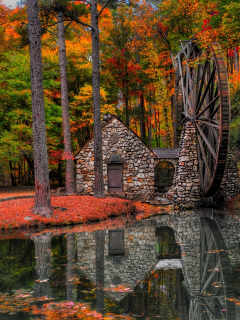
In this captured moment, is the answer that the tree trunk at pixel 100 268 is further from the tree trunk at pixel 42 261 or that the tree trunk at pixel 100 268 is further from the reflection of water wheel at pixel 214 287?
the reflection of water wheel at pixel 214 287

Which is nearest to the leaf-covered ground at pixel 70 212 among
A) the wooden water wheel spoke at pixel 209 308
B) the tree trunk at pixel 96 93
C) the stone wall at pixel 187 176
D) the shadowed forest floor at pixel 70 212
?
the shadowed forest floor at pixel 70 212

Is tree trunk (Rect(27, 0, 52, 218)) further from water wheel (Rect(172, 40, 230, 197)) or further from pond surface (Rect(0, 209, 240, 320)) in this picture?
water wheel (Rect(172, 40, 230, 197))

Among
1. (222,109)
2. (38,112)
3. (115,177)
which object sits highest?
(222,109)

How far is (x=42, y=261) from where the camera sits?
18.9 ft

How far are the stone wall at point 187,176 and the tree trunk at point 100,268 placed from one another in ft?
23.2

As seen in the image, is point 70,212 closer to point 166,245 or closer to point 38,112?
point 38,112

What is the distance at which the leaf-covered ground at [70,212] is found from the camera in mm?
9586

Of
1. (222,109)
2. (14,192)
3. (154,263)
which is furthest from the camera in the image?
(14,192)

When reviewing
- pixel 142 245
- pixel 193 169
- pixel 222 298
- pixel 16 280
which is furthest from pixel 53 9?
pixel 222 298

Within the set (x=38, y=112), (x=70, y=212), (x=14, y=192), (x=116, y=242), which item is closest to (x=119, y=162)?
(x=14, y=192)

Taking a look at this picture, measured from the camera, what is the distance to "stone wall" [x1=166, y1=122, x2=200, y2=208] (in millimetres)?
15008

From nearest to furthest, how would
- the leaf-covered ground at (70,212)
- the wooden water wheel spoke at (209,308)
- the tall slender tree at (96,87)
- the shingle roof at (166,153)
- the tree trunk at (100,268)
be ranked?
1. the wooden water wheel spoke at (209,308)
2. the tree trunk at (100,268)
3. the leaf-covered ground at (70,212)
4. the tall slender tree at (96,87)
5. the shingle roof at (166,153)

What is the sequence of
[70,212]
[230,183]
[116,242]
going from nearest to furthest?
[116,242], [70,212], [230,183]

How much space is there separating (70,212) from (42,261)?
202 inches
